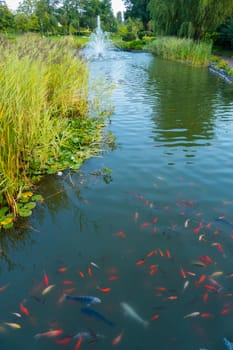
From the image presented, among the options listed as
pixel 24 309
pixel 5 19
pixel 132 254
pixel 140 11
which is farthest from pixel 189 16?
pixel 140 11

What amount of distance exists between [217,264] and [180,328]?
819 millimetres

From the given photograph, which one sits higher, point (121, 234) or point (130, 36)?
point (130, 36)

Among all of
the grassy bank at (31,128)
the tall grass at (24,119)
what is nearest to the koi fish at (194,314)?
the grassy bank at (31,128)

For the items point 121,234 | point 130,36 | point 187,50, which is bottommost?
point 121,234

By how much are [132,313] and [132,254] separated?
66 centimetres

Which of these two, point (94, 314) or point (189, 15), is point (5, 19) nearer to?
point (189, 15)

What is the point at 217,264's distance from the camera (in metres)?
2.69

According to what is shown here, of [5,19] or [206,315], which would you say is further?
[5,19]

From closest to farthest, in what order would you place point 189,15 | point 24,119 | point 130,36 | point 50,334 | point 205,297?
point 50,334
point 205,297
point 24,119
point 189,15
point 130,36

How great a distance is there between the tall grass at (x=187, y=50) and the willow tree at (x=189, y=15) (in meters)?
1.15

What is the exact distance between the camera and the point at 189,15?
20500 mm

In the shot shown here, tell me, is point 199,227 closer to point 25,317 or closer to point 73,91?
point 25,317

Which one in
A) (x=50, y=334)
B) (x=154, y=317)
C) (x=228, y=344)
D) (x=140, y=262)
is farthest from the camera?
(x=140, y=262)

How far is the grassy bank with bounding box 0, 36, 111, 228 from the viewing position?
3188 mm
